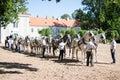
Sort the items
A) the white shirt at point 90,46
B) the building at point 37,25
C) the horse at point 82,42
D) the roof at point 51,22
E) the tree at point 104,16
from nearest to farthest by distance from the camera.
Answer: the white shirt at point 90,46, the horse at point 82,42, the tree at point 104,16, the building at point 37,25, the roof at point 51,22

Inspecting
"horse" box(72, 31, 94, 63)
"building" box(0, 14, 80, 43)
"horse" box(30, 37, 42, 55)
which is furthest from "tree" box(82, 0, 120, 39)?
"horse" box(72, 31, 94, 63)

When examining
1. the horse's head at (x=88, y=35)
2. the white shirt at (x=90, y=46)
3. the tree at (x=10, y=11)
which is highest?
the tree at (x=10, y=11)

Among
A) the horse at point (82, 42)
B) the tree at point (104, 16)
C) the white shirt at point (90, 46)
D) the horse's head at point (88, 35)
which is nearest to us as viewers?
the white shirt at point (90, 46)

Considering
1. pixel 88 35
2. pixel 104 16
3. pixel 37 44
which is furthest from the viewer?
pixel 104 16

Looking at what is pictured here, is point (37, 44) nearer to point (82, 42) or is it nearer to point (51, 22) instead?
point (82, 42)

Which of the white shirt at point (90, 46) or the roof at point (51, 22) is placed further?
the roof at point (51, 22)

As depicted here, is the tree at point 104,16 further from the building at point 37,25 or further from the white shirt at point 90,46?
the white shirt at point 90,46

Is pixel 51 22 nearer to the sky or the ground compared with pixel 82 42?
nearer to the sky

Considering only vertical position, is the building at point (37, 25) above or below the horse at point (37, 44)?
above

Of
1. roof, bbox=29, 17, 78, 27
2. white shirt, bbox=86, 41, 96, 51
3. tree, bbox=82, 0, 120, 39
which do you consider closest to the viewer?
white shirt, bbox=86, 41, 96, 51

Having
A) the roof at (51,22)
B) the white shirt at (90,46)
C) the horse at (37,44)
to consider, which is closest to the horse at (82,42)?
the white shirt at (90,46)

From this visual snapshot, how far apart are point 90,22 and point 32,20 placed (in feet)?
110

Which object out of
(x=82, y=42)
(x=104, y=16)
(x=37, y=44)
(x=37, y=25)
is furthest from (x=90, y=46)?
(x=37, y=25)

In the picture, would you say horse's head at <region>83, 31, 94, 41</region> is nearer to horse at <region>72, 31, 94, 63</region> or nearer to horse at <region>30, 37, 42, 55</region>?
horse at <region>72, 31, 94, 63</region>
